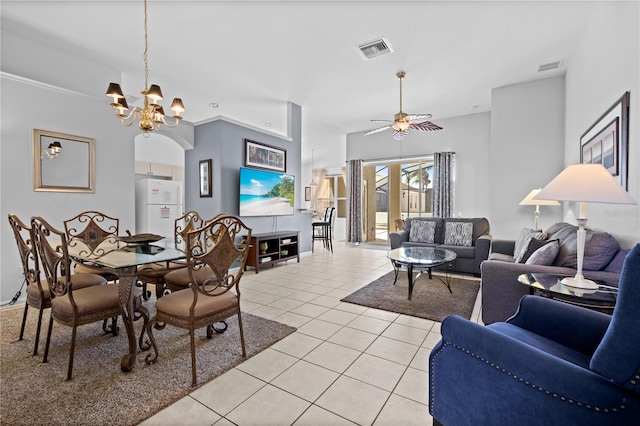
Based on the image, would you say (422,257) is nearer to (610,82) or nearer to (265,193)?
(610,82)

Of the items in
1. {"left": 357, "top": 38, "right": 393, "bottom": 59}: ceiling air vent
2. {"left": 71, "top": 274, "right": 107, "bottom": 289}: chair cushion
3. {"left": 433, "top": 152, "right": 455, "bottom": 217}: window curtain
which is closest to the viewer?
{"left": 71, "top": 274, "right": 107, "bottom": 289}: chair cushion

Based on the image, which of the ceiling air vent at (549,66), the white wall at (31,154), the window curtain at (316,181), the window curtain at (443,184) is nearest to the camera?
the white wall at (31,154)

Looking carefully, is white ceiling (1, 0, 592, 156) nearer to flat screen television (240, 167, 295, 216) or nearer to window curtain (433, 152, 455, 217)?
flat screen television (240, 167, 295, 216)

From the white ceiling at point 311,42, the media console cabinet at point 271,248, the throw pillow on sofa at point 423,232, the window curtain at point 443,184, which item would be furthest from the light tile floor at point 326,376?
the window curtain at point 443,184

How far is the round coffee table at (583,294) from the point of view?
1666mm

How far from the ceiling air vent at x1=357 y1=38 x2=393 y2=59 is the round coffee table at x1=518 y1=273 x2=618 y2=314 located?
3142mm

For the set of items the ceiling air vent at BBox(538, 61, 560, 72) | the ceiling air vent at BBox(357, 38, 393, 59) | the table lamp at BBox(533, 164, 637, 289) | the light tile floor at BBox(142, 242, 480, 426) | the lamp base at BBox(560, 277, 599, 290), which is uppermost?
the ceiling air vent at BBox(538, 61, 560, 72)

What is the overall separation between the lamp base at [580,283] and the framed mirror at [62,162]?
510 cm

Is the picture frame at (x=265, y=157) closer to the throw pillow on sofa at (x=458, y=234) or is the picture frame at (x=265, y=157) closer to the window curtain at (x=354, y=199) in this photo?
the window curtain at (x=354, y=199)

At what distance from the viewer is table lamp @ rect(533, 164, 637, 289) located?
1.72 m

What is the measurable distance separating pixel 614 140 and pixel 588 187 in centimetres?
112

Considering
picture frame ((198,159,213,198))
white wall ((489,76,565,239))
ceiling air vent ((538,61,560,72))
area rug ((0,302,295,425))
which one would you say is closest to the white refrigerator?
picture frame ((198,159,213,198))

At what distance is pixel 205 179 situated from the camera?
5.09 m

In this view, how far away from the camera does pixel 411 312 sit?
9.75 feet
